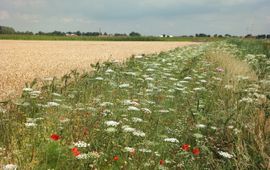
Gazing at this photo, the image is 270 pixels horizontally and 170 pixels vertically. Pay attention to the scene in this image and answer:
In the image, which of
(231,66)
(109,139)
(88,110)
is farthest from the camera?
(231,66)

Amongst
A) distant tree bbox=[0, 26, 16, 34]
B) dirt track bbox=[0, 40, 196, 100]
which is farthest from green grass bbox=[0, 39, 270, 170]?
distant tree bbox=[0, 26, 16, 34]

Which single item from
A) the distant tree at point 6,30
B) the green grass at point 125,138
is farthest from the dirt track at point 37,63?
the distant tree at point 6,30

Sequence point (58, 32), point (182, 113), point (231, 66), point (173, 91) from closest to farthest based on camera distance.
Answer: point (182, 113)
point (173, 91)
point (231, 66)
point (58, 32)

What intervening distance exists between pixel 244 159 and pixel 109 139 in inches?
65.2

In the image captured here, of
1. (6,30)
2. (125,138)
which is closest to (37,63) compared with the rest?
(125,138)

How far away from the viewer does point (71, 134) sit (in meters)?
5.32

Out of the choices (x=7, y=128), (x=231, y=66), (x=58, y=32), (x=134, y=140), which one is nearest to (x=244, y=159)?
(x=134, y=140)

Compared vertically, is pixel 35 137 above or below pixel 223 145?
above

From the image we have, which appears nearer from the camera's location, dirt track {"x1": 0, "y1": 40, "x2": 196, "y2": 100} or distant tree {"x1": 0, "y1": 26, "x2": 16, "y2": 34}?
dirt track {"x1": 0, "y1": 40, "x2": 196, "y2": 100}

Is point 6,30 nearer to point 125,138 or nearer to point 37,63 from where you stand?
point 37,63

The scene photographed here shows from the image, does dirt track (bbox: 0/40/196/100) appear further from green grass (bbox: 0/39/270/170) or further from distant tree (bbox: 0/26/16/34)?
distant tree (bbox: 0/26/16/34)

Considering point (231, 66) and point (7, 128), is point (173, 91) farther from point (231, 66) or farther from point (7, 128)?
point (231, 66)

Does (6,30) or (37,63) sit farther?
(6,30)

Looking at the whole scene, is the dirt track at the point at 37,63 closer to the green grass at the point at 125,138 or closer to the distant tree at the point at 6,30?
the green grass at the point at 125,138
